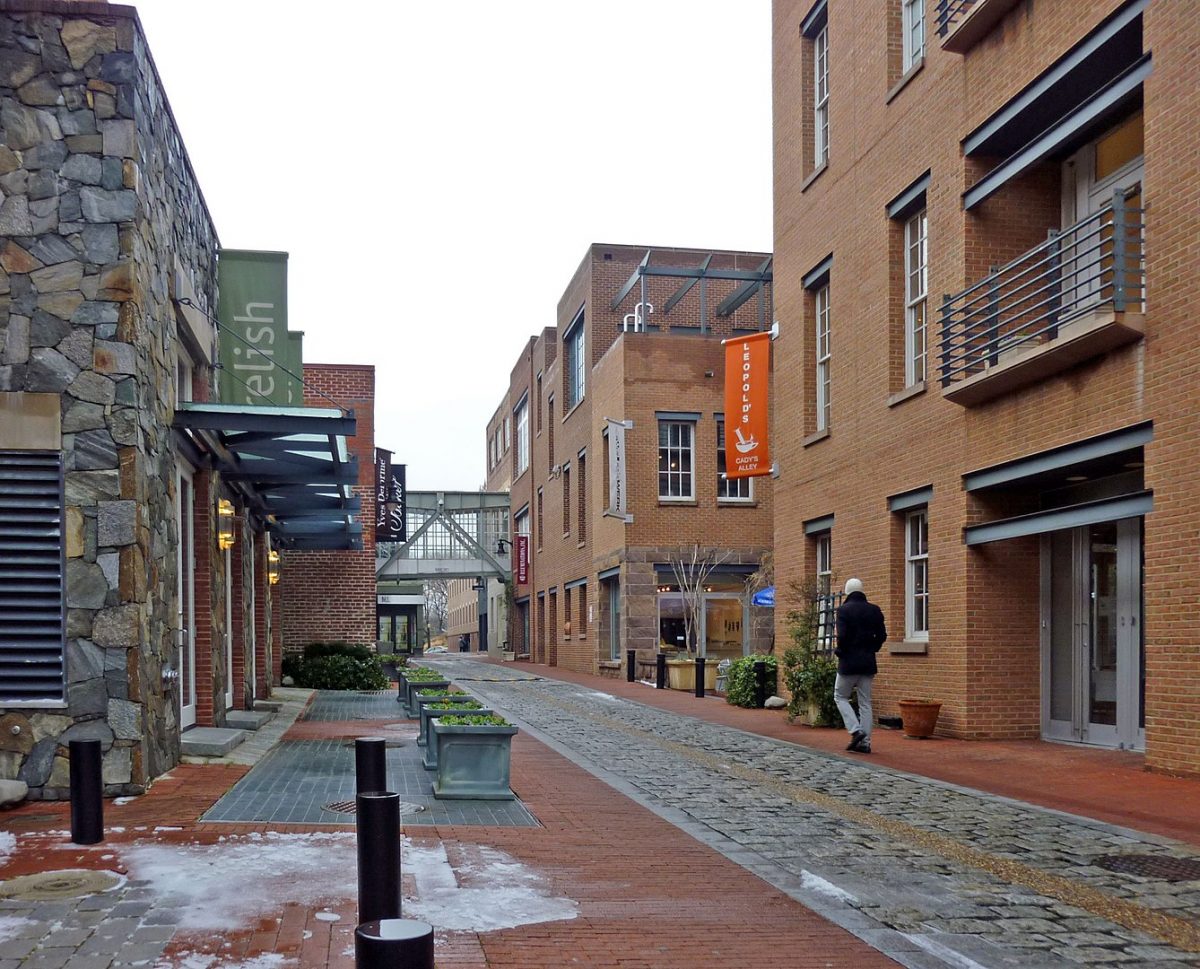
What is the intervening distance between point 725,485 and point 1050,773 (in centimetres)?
2017

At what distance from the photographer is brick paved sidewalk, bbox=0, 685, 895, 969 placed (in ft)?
17.1

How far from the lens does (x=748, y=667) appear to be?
20.6 metres

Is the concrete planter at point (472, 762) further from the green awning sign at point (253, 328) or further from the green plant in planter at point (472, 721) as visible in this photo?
the green awning sign at point (253, 328)

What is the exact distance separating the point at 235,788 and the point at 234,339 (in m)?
6.43

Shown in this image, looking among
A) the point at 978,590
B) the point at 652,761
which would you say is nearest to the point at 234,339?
the point at 652,761

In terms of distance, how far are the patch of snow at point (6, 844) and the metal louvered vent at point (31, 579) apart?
66.4 inches

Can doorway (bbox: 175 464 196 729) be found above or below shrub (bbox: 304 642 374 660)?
above

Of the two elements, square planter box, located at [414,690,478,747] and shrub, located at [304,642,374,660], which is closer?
square planter box, located at [414,690,478,747]

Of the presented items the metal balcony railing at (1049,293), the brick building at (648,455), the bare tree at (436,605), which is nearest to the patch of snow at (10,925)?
the metal balcony railing at (1049,293)

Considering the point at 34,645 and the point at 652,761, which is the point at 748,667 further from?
the point at 34,645

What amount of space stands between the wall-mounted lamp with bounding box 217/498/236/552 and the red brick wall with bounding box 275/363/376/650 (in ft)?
36.0

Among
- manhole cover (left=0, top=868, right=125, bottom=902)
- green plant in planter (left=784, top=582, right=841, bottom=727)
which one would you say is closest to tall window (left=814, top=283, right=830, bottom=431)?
green plant in planter (left=784, top=582, right=841, bottom=727)

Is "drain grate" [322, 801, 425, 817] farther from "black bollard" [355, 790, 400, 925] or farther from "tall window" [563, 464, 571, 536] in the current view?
"tall window" [563, 464, 571, 536]

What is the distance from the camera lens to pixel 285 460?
1498cm
